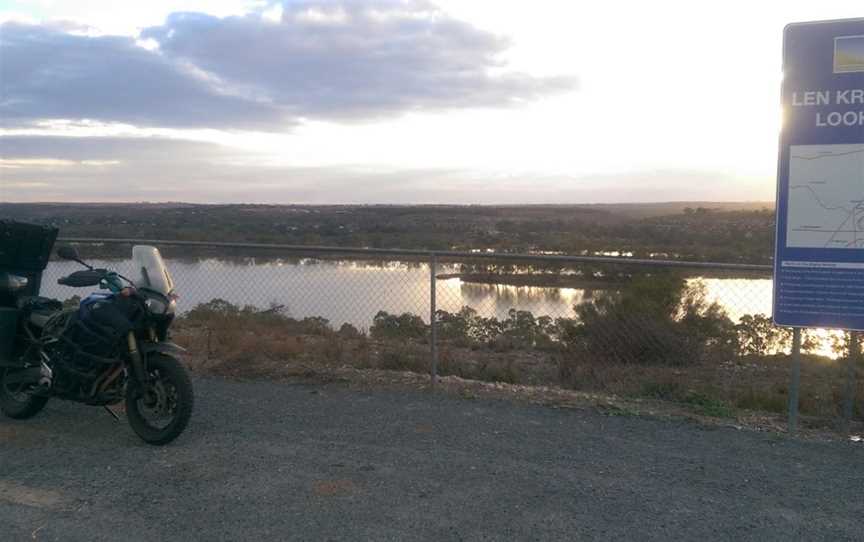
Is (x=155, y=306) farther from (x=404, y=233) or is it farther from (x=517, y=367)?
(x=404, y=233)

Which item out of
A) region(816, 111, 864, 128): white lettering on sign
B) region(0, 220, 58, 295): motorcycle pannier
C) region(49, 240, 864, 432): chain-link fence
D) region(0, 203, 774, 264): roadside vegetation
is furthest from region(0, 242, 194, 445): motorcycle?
region(816, 111, 864, 128): white lettering on sign

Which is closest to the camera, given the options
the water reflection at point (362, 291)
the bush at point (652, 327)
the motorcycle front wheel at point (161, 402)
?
the motorcycle front wheel at point (161, 402)

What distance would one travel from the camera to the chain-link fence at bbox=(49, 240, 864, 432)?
8656 mm

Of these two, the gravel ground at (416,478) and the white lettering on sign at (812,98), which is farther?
the white lettering on sign at (812,98)

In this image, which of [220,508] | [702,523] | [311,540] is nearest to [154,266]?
[220,508]

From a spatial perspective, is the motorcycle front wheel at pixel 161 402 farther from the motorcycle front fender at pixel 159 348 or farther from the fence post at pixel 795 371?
the fence post at pixel 795 371

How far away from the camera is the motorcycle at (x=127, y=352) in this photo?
5816mm

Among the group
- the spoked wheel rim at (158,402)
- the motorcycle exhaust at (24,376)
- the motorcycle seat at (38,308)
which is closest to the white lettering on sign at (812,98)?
the spoked wheel rim at (158,402)

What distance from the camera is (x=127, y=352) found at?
19.4 ft

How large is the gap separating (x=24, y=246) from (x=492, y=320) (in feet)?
18.8

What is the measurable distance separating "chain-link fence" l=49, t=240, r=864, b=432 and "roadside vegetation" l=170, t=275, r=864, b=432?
20mm

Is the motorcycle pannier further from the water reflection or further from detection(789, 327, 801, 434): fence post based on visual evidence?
detection(789, 327, 801, 434): fence post

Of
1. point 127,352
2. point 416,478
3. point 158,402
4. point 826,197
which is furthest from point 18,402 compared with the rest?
point 826,197

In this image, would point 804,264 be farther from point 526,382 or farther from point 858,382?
point 526,382
